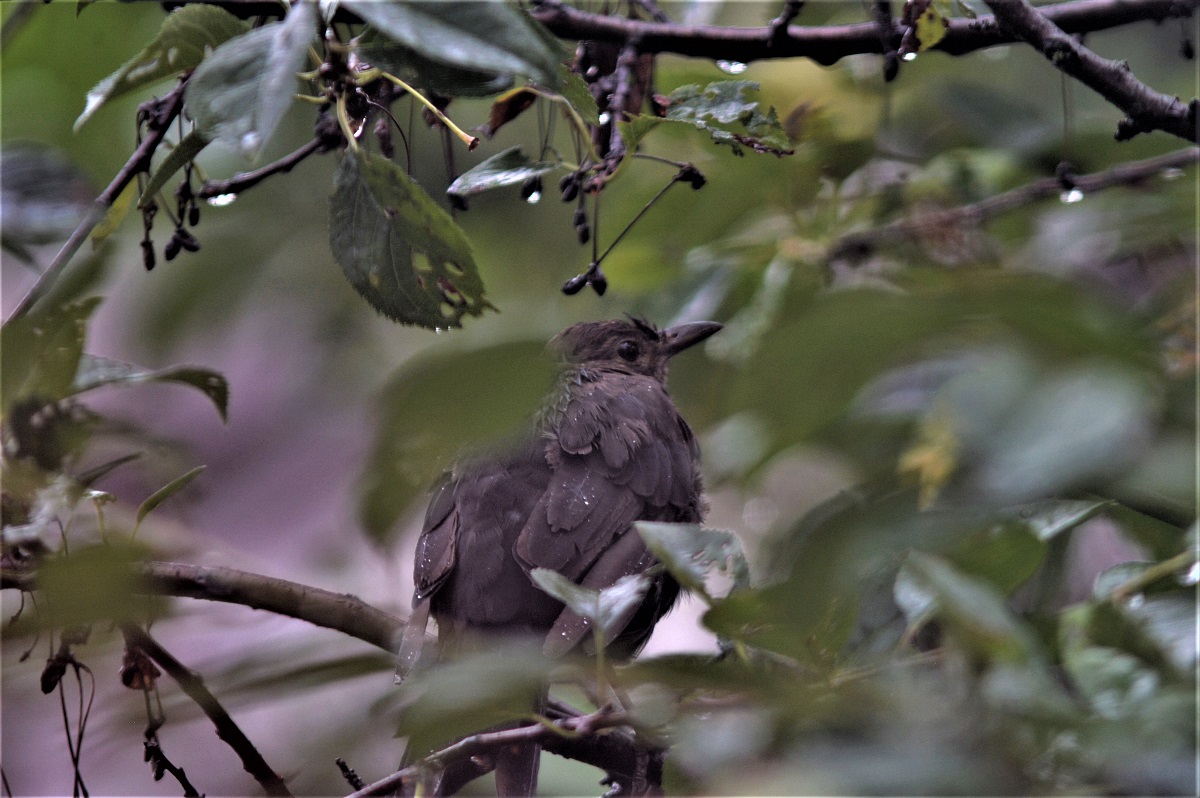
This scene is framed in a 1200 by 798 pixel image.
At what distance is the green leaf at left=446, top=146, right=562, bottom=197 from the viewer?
1612 millimetres

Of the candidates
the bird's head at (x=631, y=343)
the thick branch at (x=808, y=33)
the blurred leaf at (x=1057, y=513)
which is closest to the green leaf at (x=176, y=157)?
the thick branch at (x=808, y=33)

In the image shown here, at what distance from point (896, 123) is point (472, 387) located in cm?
283

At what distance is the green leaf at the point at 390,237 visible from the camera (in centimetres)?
130

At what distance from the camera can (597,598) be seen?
125 cm

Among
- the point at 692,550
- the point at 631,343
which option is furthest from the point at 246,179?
the point at 631,343

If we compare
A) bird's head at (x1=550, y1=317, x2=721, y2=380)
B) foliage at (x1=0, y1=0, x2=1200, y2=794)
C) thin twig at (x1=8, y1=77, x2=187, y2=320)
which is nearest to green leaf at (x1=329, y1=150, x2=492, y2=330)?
foliage at (x1=0, y1=0, x2=1200, y2=794)

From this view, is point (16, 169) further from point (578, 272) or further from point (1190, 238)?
point (1190, 238)

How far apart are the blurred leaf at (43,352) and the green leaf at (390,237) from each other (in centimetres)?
35

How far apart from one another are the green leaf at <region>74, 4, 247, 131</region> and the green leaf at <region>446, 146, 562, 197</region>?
392mm

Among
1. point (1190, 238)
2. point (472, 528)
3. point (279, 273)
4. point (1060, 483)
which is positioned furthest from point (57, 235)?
A: point (1190, 238)

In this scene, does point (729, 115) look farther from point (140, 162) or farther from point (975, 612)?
point (975, 612)

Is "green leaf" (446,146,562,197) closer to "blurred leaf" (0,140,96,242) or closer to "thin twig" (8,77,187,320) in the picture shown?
"thin twig" (8,77,187,320)

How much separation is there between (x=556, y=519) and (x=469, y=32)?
1.68 metres

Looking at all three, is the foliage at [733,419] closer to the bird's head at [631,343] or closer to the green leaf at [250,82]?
the green leaf at [250,82]
